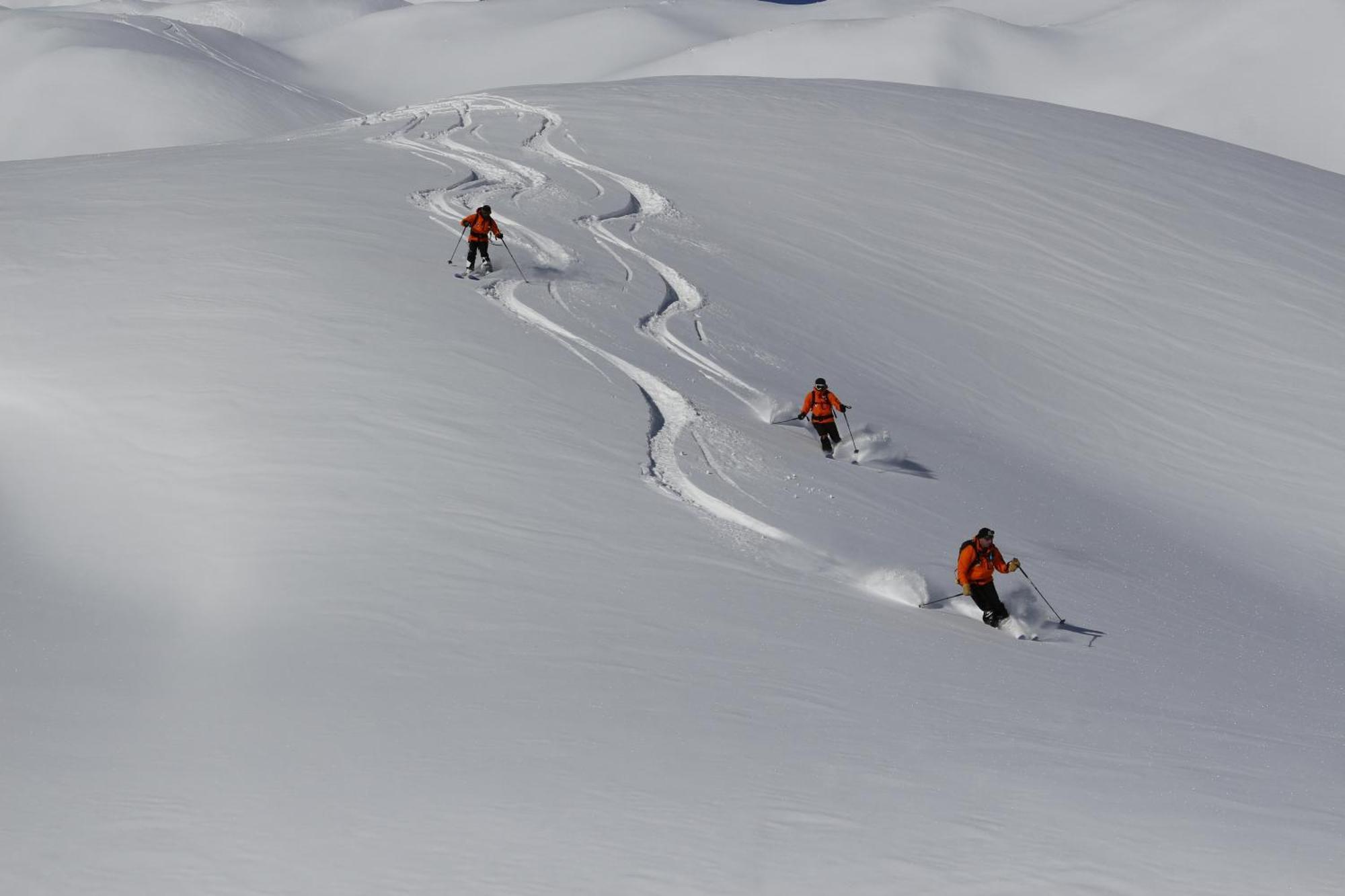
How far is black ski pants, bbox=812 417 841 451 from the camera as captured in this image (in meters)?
15.5

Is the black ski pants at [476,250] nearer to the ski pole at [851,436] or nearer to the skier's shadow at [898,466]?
the ski pole at [851,436]

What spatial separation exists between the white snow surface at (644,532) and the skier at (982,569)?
0.36 m

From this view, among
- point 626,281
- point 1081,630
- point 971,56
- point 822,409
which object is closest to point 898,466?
point 822,409

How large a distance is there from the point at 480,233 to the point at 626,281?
261 cm

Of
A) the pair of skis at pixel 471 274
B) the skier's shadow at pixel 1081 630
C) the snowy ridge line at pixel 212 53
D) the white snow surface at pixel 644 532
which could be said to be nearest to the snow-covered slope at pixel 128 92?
the snowy ridge line at pixel 212 53

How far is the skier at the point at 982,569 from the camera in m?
12.1

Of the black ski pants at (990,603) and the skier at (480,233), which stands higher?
the skier at (480,233)

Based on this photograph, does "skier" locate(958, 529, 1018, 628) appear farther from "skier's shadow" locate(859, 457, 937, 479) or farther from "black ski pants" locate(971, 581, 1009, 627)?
"skier's shadow" locate(859, 457, 937, 479)

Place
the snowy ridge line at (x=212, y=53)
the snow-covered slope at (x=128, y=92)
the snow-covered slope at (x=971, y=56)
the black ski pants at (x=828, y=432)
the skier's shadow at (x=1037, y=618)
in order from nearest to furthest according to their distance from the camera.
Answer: the skier's shadow at (x=1037, y=618) → the black ski pants at (x=828, y=432) → the snow-covered slope at (x=128, y=92) → the snowy ridge line at (x=212, y=53) → the snow-covered slope at (x=971, y=56)

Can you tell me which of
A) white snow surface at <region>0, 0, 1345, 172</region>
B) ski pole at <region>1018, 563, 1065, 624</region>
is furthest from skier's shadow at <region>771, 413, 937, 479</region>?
white snow surface at <region>0, 0, 1345, 172</region>

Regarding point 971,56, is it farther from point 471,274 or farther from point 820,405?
point 820,405

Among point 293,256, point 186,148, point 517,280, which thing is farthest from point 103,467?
point 186,148

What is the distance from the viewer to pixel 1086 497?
56.8 ft

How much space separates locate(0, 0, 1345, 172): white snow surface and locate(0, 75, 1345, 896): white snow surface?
47.2 metres
